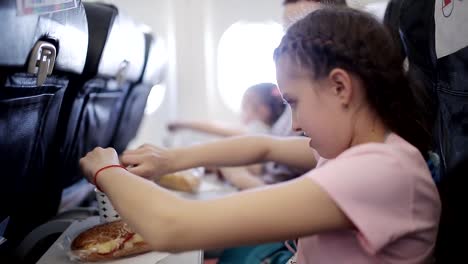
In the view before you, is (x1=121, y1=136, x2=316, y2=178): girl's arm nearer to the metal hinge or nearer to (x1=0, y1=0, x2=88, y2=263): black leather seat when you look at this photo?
(x1=0, y1=0, x2=88, y2=263): black leather seat

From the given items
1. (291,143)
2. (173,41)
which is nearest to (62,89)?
(291,143)

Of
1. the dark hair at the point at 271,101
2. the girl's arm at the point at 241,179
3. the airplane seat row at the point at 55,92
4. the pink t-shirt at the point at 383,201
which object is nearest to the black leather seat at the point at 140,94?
the airplane seat row at the point at 55,92

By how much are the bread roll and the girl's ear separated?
532mm

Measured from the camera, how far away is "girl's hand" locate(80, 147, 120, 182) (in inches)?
34.7

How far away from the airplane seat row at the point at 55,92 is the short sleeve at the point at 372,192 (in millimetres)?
487

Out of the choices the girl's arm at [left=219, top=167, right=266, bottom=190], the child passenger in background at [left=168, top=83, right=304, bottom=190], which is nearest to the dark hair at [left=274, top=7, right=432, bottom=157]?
the girl's arm at [left=219, top=167, right=266, bottom=190]

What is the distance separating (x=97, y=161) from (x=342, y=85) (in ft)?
1.69

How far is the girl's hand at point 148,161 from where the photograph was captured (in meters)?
1.07

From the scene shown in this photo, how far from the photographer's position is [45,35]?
0.72 metres

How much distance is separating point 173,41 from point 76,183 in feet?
5.77

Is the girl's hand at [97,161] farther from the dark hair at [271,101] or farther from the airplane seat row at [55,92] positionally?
the dark hair at [271,101]

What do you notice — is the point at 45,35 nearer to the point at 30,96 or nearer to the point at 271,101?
the point at 30,96

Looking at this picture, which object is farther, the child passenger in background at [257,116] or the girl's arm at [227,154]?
the child passenger in background at [257,116]

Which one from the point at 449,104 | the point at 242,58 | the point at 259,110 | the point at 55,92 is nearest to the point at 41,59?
the point at 55,92
